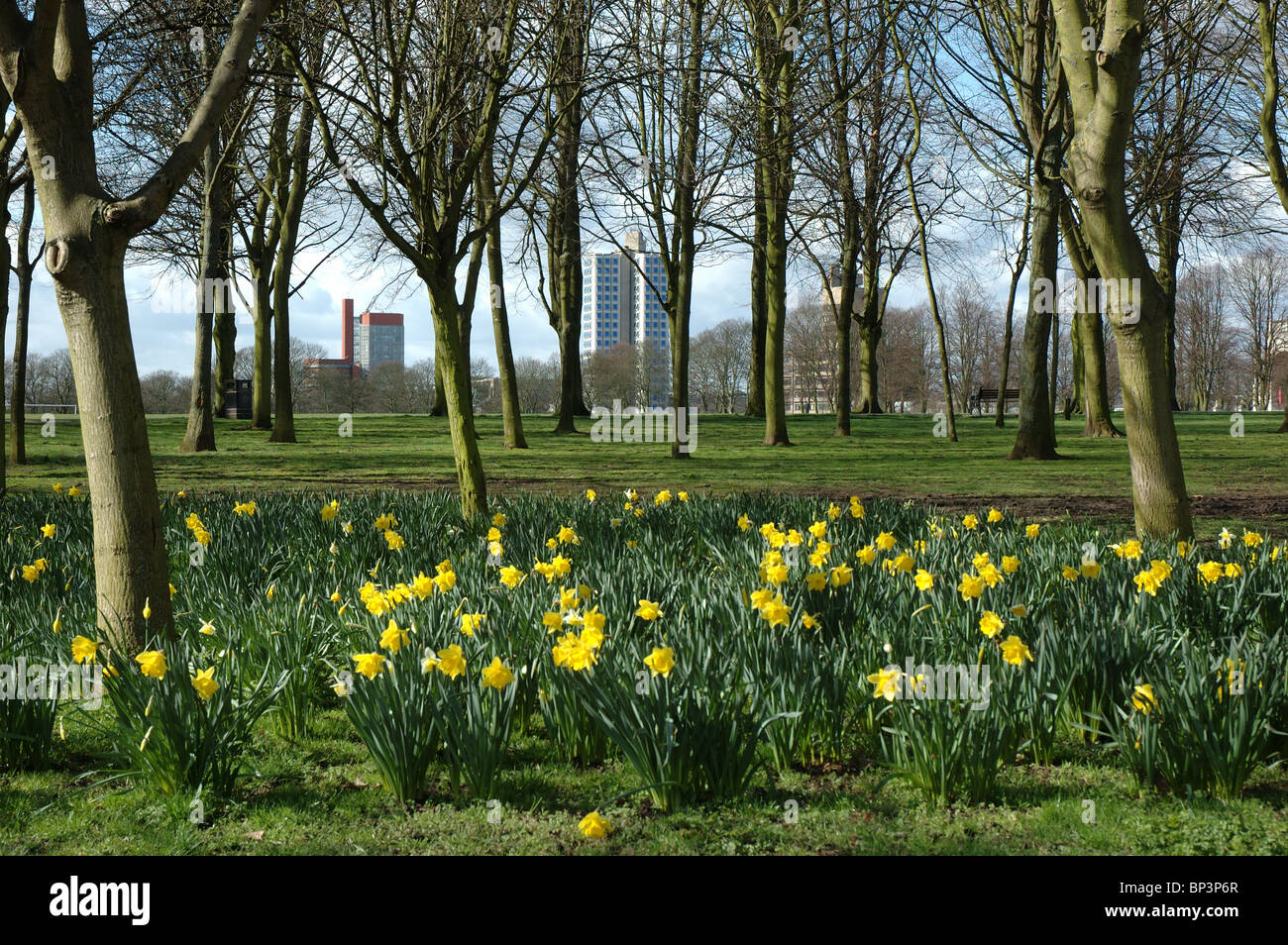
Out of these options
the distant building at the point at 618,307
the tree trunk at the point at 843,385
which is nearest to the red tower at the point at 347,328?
the distant building at the point at 618,307

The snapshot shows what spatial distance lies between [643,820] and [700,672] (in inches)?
17.7

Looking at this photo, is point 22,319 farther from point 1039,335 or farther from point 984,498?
point 1039,335

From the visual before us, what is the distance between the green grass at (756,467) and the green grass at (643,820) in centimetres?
608

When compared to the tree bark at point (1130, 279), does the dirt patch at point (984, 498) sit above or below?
below

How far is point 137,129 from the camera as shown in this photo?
14.2 meters

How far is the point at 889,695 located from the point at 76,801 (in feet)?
8.14

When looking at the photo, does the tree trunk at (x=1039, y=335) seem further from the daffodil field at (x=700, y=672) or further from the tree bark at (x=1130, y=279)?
the daffodil field at (x=700, y=672)

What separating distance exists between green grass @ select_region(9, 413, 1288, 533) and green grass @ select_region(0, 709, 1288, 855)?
6.08 meters

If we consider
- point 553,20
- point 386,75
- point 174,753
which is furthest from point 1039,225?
point 174,753

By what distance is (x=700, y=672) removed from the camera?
9.48 ft

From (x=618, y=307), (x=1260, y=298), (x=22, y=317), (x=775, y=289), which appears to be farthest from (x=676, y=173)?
(x=618, y=307)

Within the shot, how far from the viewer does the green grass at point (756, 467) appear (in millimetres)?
10664

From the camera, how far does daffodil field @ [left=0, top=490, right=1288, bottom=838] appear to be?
2.80 m
